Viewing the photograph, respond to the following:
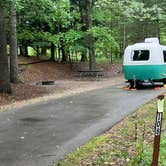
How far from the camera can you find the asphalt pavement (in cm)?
784

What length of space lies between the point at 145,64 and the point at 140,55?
2.07 ft

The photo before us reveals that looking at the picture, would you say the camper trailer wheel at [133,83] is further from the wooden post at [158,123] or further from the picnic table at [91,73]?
the wooden post at [158,123]

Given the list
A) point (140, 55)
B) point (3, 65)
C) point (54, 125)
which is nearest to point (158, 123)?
point (54, 125)

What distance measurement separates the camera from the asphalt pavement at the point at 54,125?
309 inches

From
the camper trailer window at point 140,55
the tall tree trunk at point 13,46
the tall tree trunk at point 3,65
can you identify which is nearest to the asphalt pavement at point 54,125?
the tall tree trunk at point 3,65

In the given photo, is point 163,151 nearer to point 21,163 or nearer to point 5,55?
point 21,163

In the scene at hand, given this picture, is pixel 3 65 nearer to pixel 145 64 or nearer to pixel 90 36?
pixel 145 64

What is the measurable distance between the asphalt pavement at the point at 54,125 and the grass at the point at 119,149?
28 cm

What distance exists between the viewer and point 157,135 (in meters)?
6.05

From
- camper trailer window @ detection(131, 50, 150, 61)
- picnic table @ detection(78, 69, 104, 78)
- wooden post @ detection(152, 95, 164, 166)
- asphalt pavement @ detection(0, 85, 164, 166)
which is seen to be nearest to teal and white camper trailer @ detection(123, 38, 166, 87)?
camper trailer window @ detection(131, 50, 150, 61)

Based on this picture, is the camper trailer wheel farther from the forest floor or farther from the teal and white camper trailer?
the forest floor

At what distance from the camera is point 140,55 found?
22516 mm

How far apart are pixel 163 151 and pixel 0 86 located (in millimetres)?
10469

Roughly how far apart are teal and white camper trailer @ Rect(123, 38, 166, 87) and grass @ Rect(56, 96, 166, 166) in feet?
37.4
